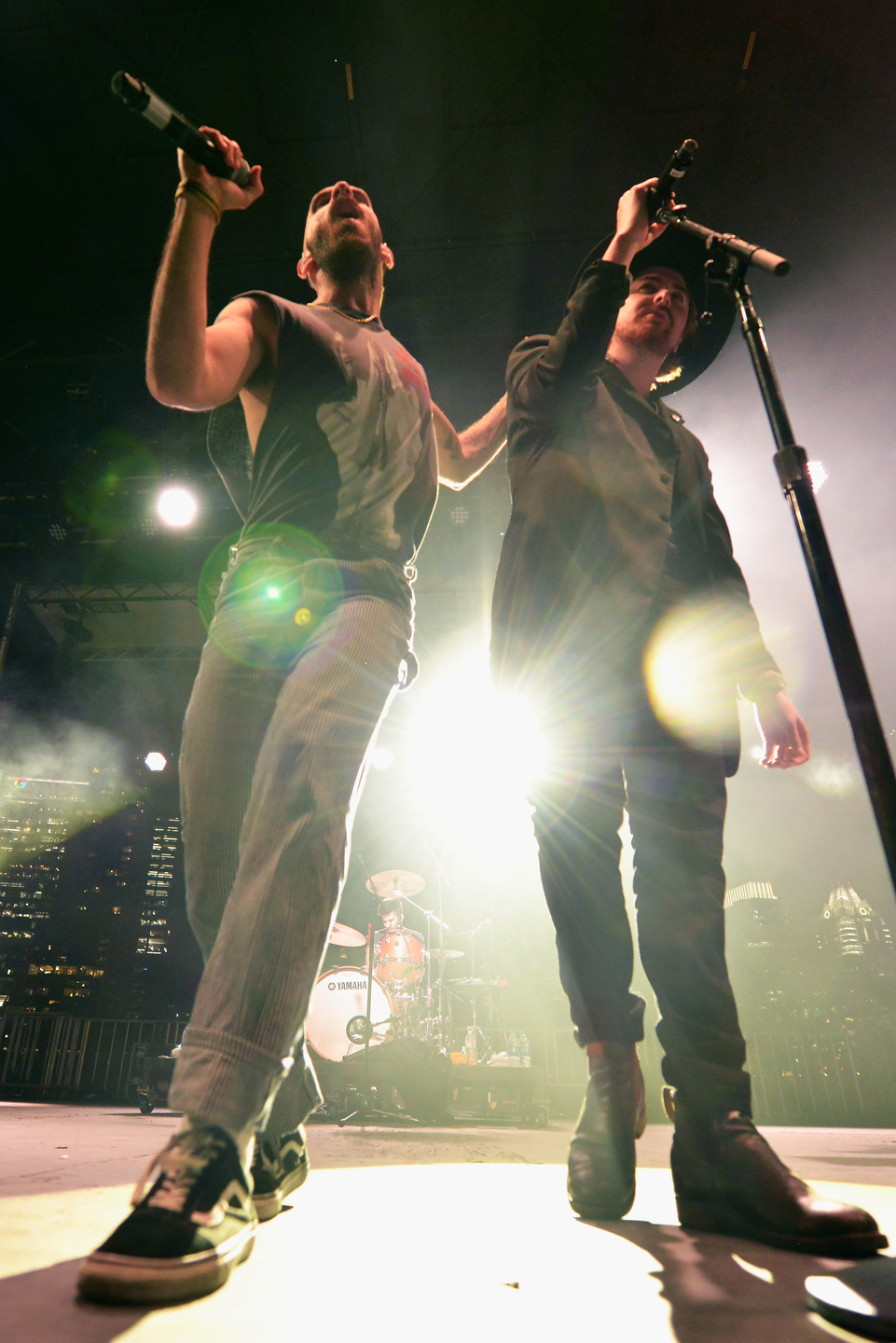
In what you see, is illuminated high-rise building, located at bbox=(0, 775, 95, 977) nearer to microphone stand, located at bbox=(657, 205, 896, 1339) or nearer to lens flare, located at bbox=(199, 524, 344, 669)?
lens flare, located at bbox=(199, 524, 344, 669)

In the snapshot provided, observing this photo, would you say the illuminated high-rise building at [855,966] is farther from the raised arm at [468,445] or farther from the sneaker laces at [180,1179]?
the sneaker laces at [180,1179]

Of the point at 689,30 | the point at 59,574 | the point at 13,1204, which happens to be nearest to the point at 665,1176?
the point at 13,1204

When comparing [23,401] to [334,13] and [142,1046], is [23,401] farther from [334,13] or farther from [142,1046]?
[142,1046]

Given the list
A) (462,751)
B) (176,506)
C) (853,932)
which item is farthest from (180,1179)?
(853,932)

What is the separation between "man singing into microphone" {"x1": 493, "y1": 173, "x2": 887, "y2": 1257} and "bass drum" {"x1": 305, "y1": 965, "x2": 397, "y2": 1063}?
6408 mm

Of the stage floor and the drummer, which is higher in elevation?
the drummer

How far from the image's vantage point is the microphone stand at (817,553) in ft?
2.89

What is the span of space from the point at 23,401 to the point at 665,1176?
7463mm

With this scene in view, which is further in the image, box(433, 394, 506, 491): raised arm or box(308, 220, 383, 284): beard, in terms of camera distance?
box(433, 394, 506, 491): raised arm

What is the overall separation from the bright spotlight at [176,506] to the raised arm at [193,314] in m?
6.14

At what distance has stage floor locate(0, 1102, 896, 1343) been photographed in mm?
600

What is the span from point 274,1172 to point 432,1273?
35cm

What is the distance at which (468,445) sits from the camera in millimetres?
1868

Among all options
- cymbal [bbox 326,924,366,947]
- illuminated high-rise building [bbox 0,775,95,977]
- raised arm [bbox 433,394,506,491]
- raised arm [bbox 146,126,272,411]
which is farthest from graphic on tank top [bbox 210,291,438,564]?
illuminated high-rise building [bbox 0,775,95,977]
